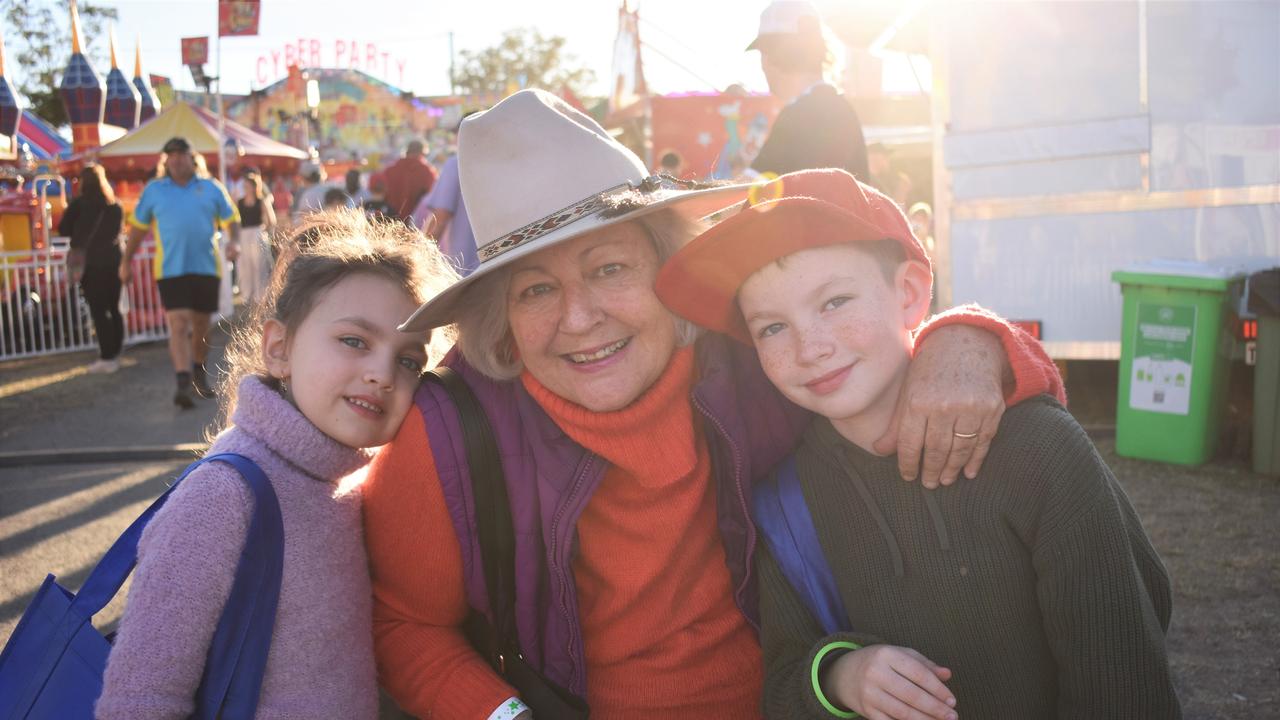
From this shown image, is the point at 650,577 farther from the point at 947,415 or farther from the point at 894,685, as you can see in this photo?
the point at 947,415

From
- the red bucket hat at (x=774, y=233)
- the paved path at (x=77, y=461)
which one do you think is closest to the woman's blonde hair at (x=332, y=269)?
the red bucket hat at (x=774, y=233)

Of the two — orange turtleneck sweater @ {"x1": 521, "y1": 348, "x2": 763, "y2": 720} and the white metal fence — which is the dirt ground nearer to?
orange turtleneck sweater @ {"x1": 521, "y1": 348, "x2": 763, "y2": 720}

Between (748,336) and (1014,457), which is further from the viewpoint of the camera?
(748,336)

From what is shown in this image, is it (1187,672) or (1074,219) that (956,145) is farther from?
(1187,672)

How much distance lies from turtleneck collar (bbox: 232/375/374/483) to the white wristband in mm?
562

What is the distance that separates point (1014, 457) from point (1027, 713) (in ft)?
1.48

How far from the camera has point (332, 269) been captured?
7.23ft

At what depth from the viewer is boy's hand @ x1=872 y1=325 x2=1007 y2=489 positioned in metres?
1.82

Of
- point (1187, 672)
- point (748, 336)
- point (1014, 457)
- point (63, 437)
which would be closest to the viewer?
point (1014, 457)

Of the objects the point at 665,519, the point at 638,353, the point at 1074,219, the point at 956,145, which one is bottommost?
the point at 665,519

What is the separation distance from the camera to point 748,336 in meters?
2.16

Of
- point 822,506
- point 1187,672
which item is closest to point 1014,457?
point 822,506

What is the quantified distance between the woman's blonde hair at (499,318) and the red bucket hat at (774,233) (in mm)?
135

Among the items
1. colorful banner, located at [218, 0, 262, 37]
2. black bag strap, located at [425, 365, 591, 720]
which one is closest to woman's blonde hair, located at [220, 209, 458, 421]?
black bag strap, located at [425, 365, 591, 720]
